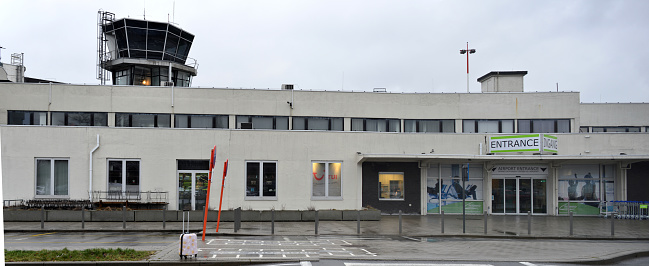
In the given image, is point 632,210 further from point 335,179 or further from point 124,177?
point 124,177

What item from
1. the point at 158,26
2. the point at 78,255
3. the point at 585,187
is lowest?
the point at 78,255

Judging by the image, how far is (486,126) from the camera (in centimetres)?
3231

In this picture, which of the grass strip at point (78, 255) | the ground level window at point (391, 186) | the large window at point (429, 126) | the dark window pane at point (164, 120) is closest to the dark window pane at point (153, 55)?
the dark window pane at point (164, 120)

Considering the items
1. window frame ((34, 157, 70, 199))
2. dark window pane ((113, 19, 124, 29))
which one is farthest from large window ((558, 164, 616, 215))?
dark window pane ((113, 19, 124, 29))

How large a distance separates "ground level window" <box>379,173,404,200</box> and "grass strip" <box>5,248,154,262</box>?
17.9m

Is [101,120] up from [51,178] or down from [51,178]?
up

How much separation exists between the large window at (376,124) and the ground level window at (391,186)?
3.06 meters

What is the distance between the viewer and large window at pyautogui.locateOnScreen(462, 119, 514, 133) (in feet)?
106

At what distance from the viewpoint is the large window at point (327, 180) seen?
95.3 ft

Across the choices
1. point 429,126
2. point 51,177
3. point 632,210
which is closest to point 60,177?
point 51,177

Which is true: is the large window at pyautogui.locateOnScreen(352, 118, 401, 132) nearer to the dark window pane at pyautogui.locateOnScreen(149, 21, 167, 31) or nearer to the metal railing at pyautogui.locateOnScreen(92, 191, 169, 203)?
the metal railing at pyautogui.locateOnScreen(92, 191, 169, 203)

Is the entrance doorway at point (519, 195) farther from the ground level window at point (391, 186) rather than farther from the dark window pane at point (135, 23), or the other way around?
the dark window pane at point (135, 23)

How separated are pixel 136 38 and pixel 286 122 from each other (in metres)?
18.3

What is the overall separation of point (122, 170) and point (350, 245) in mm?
15613
